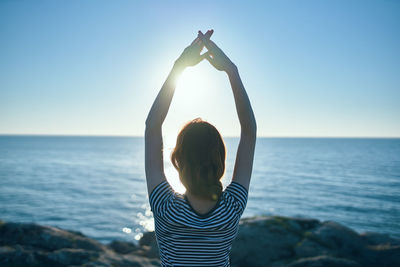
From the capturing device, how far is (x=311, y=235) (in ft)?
34.7

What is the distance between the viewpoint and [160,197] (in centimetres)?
197

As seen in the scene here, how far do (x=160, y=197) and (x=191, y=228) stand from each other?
0.97ft

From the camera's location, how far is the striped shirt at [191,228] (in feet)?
6.14

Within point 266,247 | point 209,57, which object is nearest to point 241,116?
point 209,57

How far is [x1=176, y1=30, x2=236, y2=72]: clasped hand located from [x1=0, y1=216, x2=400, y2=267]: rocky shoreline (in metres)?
7.92

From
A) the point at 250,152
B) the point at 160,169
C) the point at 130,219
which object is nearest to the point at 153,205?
the point at 160,169

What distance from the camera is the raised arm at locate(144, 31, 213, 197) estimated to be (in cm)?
205

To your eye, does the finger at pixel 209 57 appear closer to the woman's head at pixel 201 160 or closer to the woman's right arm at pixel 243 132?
the woman's right arm at pixel 243 132

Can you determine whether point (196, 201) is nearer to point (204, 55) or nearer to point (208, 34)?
point (204, 55)

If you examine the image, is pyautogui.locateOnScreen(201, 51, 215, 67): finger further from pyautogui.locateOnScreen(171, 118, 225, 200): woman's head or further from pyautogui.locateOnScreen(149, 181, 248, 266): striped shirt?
pyautogui.locateOnScreen(149, 181, 248, 266): striped shirt

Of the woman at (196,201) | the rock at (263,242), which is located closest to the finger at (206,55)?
the woman at (196,201)

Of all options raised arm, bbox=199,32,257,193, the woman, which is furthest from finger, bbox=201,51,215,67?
the woman

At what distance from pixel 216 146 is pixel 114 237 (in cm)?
1876

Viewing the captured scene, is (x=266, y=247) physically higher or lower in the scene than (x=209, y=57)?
lower
